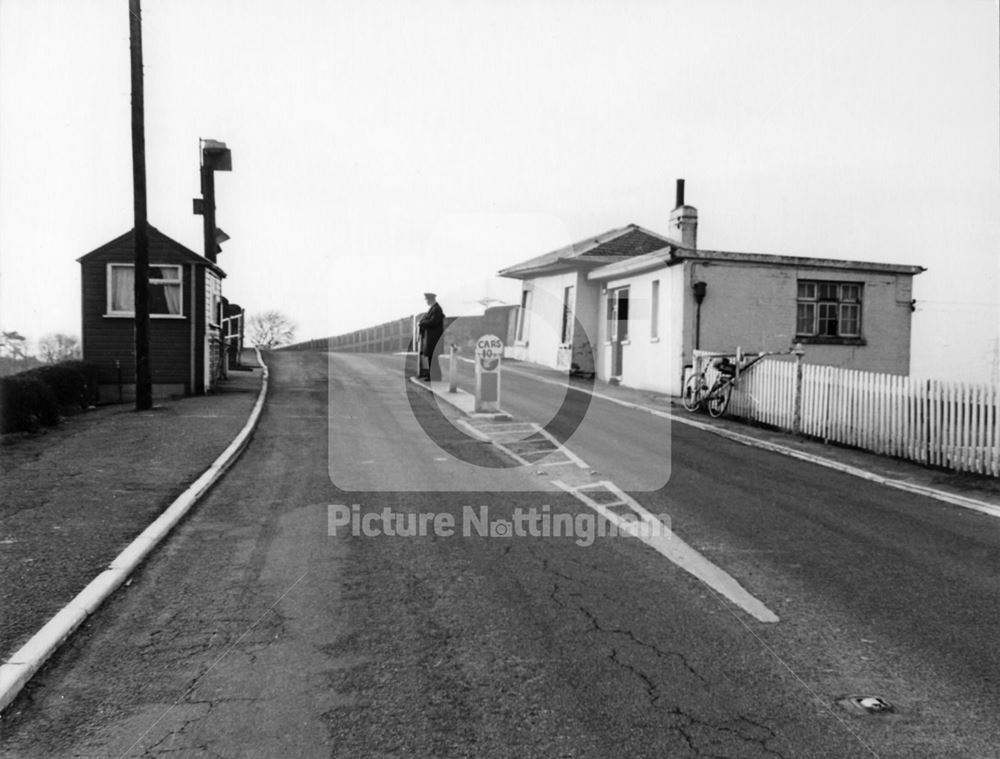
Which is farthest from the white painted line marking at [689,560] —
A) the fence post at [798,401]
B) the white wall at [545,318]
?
the white wall at [545,318]

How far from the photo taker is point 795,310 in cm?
2312

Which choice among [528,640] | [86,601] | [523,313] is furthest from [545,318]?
[528,640]

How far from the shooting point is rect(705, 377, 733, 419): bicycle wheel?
18328 millimetres

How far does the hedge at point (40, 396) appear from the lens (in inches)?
531

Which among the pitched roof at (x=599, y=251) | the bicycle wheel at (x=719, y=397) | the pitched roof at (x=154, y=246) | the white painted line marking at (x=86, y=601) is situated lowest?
the white painted line marking at (x=86, y=601)

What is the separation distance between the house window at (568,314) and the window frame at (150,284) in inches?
521

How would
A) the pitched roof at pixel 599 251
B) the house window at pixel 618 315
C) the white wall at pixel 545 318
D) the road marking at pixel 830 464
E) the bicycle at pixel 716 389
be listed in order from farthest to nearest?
the white wall at pixel 545 318, the pitched roof at pixel 599 251, the house window at pixel 618 315, the bicycle at pixel 716 389, the road marking at pixel 830 464

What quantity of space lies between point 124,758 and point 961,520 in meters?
8.31

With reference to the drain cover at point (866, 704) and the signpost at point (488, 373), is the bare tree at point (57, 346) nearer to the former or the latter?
the signpost at point (488, 373)

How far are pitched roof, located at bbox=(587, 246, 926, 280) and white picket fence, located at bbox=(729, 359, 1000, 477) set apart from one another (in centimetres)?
500

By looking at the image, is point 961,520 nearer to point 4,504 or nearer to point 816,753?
point 816,753

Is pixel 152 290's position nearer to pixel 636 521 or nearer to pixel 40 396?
pixel 40 396

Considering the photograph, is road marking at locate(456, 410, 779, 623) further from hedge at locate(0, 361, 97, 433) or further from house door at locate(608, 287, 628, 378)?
house door at locate(608, 287, 628, 378)

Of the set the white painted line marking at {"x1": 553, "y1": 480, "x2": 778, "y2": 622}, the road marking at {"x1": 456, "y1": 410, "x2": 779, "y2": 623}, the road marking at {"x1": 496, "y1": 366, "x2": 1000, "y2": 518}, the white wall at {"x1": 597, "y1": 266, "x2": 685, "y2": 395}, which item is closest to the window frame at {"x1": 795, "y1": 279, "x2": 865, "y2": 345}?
the white wall at {"x1": 597, "y1": 266, "x2": 685, "y2": 395}
